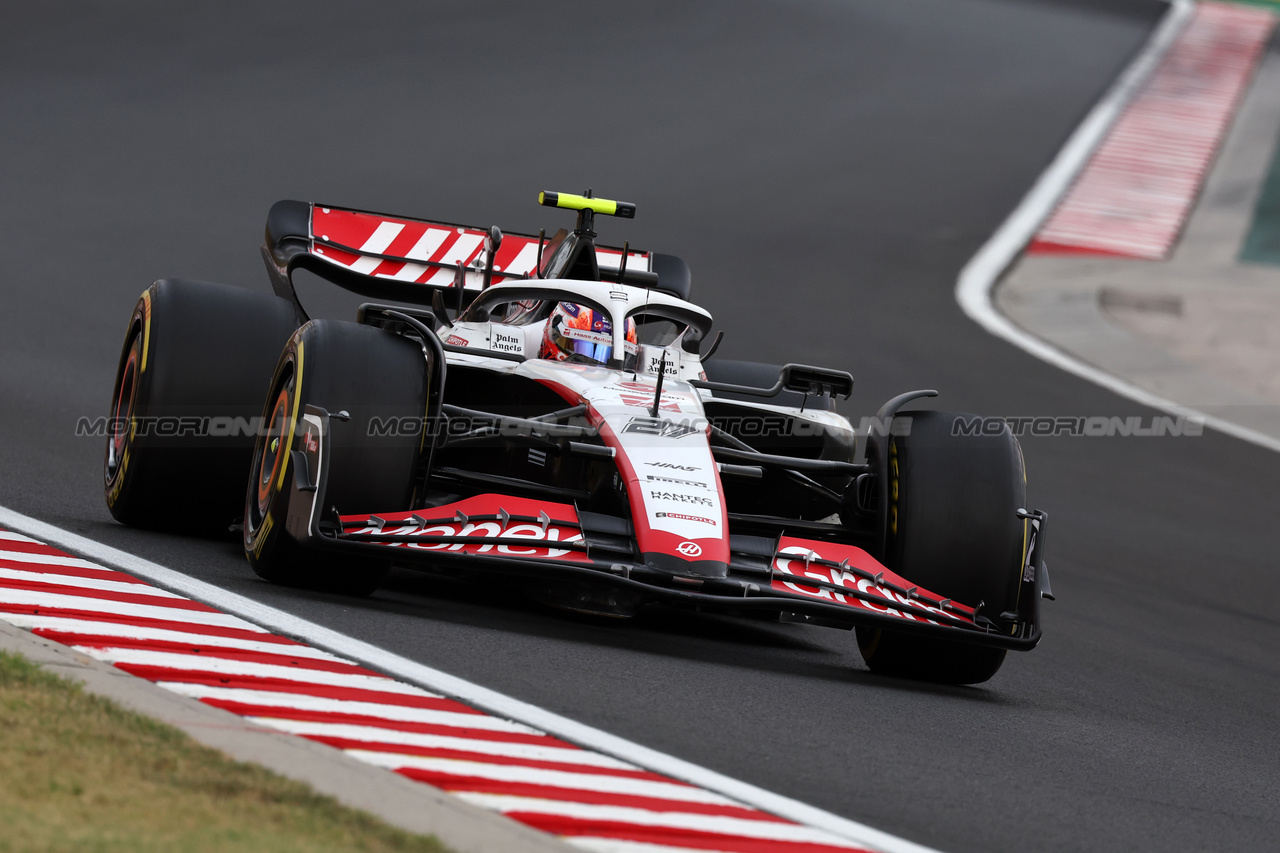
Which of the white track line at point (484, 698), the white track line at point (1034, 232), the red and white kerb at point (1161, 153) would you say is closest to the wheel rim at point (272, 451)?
the white track line at point (484, 698)

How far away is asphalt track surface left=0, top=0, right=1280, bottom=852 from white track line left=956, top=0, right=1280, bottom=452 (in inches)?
14.7

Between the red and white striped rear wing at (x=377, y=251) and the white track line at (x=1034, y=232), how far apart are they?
326 inches

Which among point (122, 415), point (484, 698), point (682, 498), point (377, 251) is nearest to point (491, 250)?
point (377, 251)

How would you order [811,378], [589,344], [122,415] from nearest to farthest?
1. [589,344]
2. [811,378]
3. [122,415]

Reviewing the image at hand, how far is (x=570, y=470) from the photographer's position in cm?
676

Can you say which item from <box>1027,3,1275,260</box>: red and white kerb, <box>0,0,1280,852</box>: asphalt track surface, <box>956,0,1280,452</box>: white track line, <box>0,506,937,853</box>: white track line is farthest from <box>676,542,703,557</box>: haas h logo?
<box>1027,3,1275,260</box>: red and white kerb

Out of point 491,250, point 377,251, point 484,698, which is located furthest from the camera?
point 377,251

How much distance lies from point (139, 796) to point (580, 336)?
4488mm

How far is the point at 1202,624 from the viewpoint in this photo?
959cm

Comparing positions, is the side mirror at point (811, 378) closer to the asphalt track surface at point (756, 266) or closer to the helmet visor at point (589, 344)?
the helmet visor at point (589, 344)

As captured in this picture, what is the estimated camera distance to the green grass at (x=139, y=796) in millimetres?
3191

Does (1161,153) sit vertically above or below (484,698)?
above

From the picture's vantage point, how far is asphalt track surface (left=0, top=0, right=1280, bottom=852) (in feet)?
17.5

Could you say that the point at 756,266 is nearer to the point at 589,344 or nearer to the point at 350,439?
the point at 589,344
